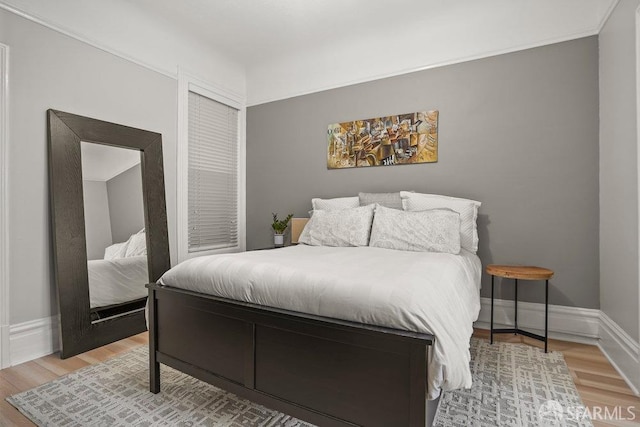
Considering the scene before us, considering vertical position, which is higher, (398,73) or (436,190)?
(398,73)

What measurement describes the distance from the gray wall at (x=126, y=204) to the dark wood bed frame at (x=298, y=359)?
120 cm

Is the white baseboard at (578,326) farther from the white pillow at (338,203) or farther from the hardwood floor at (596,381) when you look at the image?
the white pillow at (338,203)

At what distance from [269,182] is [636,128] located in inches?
133

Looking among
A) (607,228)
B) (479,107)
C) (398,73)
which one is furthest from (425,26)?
(607,228)

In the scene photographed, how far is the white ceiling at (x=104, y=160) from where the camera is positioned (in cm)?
264

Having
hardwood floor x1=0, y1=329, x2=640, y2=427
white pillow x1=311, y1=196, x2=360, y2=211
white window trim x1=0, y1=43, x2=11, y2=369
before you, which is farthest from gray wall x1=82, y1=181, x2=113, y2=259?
white pillow x1=311, y1=196, x2=360, y2=211

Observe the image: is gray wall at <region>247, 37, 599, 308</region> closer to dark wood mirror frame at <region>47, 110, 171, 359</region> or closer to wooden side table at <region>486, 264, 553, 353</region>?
wooden side table at <region>486, 264, 553, 353</region>

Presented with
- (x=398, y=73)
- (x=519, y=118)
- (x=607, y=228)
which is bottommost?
(x=607, y=228)

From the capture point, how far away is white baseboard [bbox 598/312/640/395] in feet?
6.33

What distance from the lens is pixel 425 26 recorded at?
3.26m

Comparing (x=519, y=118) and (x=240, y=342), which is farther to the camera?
(x=519, y=118)

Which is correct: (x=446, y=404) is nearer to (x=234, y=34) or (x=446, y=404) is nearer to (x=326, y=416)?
(x=326, y=416)

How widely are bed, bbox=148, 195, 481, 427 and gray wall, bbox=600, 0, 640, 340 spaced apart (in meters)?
1.06

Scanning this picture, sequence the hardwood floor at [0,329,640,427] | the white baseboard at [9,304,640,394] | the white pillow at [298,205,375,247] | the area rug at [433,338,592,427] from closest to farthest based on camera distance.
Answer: the area rug at [433,338,592,427]
the hardwood floor at [0,329,640,427]
the white baseboard at [9,304,640,394]
the white pillow at [298,205,375,247]
